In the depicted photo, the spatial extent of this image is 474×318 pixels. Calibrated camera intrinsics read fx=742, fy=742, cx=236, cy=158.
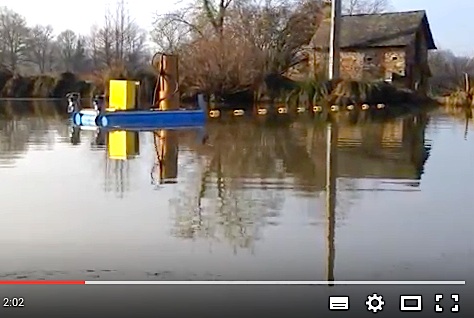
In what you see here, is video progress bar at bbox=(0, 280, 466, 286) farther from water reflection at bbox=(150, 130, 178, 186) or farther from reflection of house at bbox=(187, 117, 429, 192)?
water reflection at bbox=(150, 130, 178, 186)

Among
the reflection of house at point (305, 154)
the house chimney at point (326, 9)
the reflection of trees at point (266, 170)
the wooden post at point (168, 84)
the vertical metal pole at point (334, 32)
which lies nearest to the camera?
the reflection of trees at point (266, 170)

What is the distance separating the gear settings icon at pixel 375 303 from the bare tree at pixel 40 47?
68617mm

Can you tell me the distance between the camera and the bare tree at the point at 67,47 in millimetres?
70613

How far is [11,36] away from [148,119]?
4785cm

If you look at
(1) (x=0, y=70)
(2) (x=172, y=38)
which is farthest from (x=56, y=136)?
(1) (x=0, y=70)

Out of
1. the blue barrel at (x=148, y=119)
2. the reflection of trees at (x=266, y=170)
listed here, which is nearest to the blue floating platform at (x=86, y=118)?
the blue barrel at (x=148, y=119)

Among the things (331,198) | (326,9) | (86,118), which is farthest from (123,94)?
(326,9)

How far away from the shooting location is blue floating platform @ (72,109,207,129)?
2067 centimetres

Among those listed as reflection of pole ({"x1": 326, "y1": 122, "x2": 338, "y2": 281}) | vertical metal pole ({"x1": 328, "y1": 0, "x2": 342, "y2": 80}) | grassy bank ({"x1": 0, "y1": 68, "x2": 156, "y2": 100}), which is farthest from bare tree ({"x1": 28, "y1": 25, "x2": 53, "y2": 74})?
reflection of pole ({"x1": 326, "y1": 122, "x2": 338, "y2": 281})

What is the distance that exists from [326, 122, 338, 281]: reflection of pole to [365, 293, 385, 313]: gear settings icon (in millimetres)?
1131

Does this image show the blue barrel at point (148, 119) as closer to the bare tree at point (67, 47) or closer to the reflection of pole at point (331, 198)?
the reflection of pole at point (331, 198)

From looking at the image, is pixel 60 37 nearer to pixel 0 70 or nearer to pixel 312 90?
pixel 0 70

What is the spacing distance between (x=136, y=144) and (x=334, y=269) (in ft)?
34.2

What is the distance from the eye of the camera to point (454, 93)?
140 ft
